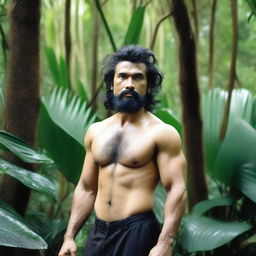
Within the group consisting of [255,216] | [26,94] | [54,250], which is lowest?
[54,250]

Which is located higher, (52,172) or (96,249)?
(96,249)

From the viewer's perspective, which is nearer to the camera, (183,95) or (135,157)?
(135,157)

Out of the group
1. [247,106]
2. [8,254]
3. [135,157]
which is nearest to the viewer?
[135,157]

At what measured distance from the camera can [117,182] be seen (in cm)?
222

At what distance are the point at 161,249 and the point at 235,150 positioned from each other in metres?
2.15

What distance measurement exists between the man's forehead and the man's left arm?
0.27m

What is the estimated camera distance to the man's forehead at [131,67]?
226cm

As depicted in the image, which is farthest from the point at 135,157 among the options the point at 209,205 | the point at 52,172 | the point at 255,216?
the point at 52,172

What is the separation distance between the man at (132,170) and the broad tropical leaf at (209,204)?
1749mm

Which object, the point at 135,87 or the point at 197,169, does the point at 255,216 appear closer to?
the point at 197,169

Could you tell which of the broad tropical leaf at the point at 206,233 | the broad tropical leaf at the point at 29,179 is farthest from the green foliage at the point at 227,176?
the broad tropical leaf at the point at 29,179

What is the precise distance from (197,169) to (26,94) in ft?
5.12

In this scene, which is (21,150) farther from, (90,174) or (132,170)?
(132,170)

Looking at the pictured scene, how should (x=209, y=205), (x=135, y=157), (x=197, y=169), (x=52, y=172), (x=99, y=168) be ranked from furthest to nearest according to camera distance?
(x=52, y=172) → (x=197, y=169) → (x=209, y=205) → (x=99, y=168) → (x=135, y=157)
